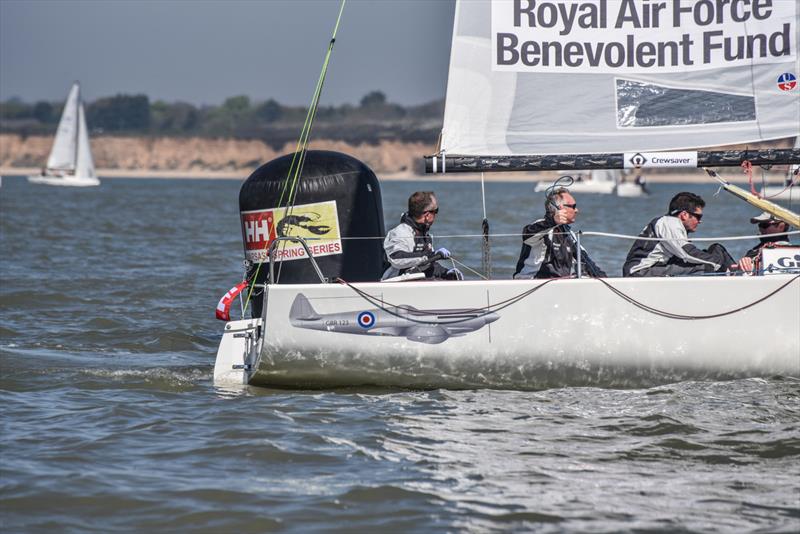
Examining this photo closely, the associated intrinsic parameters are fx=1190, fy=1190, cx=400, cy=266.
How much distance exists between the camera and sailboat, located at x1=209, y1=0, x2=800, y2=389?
732 cm

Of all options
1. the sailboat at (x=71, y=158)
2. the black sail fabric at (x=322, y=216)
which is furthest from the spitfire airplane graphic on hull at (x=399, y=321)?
the sailboat at (x=71, y=158)

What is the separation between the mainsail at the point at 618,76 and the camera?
8.09 meters

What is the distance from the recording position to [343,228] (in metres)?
8.43

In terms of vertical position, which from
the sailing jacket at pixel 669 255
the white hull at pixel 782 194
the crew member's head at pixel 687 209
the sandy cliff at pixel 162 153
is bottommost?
the sailing jacket at pixel 669 255

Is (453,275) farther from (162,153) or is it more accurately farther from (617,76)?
(162,153)

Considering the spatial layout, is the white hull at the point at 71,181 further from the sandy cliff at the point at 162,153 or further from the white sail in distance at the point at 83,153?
the sandy cliff at the point at 162,153

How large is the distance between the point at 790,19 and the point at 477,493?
4.32m

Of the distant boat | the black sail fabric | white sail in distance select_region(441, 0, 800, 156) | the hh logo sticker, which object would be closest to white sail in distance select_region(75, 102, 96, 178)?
the distant boat

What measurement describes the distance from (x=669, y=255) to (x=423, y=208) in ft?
5.40

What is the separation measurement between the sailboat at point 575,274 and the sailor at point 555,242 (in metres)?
0.23

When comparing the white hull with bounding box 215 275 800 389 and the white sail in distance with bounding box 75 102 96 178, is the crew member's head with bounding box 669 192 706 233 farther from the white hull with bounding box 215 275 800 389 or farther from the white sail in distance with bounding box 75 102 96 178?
→ the white sail in distance with bounding box 75 102 96 178

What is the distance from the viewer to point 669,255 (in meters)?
7.83

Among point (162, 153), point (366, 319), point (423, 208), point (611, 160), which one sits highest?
point (162, 153)

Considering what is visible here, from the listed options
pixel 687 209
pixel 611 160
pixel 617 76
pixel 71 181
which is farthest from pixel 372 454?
pixel 71 181
